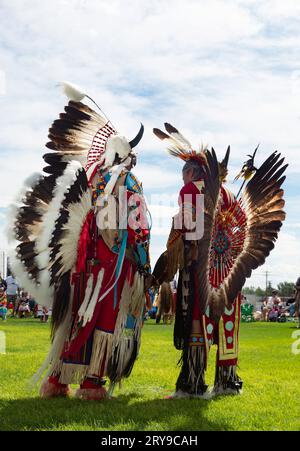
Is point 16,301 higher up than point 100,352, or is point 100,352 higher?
point 16,301

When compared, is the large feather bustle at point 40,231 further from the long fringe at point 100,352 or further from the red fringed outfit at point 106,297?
the long fringe at point 100,352

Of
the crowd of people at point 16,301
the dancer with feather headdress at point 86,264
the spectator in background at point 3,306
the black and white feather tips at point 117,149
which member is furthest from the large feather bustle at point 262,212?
the crowd of people at point 16,301

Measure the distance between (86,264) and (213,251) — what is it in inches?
35.8

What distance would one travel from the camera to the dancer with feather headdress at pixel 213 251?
4004mm

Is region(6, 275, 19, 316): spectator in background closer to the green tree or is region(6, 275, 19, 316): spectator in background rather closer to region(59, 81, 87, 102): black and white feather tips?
region(59, 81, 87, 102): black and white feather tips

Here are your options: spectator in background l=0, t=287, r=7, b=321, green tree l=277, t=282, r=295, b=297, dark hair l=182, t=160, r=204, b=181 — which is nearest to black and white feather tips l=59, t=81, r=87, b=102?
dark hair l=182, t=160, r=204, b=181

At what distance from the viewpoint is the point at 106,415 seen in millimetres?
3602

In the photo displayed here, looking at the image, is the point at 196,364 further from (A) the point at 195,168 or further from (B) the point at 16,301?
(B) the point at 16,301

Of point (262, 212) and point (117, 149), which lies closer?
point (117, 149)

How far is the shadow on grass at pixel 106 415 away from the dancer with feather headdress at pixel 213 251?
0.42 metres

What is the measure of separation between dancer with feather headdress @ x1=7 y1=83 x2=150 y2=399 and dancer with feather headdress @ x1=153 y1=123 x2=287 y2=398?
31 cm

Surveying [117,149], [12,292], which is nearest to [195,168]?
[117,149]

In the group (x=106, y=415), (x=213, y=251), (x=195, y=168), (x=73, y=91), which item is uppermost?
(x=73, y=91)
